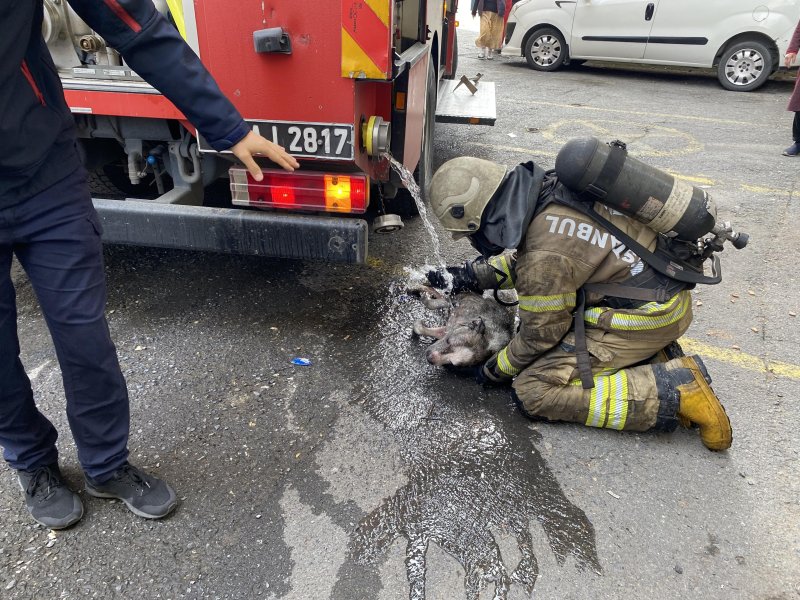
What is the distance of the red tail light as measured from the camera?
2559 mm

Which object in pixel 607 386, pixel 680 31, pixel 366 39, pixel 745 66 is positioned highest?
pixel 680 31

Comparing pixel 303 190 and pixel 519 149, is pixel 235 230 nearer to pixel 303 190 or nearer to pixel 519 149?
pixel 303 190

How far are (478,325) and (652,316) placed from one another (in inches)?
31.7

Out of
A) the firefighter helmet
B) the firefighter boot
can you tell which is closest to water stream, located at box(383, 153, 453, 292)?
the firefighter helmet

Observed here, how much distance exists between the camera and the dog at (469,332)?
286 cm

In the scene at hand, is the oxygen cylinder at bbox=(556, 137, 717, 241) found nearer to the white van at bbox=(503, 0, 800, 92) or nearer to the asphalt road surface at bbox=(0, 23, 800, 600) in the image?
the asphalt road surface at bbox=(0, 23, 800, 600)

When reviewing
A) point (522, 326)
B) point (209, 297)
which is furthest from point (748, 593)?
point (209, 297)

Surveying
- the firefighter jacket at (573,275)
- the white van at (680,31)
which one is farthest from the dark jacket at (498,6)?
the firefighter jacket at (573,275)

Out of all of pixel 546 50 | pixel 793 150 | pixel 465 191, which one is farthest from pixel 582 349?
pixel 546 50

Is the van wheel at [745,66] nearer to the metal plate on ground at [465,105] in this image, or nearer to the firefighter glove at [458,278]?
the metal plate on ground at [465,105]

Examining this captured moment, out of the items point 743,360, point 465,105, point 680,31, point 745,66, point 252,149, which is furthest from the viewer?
point 745,66

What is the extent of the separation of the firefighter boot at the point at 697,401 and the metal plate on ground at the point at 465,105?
325cm

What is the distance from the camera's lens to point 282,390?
8.96ft

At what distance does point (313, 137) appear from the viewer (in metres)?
2.43
